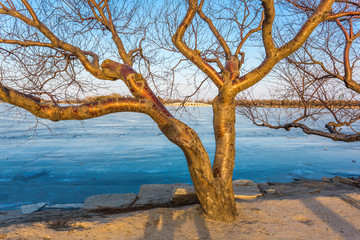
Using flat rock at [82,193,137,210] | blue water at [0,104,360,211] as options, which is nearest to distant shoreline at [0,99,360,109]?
blue water at [0,104,360,211]

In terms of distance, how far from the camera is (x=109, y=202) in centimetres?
592

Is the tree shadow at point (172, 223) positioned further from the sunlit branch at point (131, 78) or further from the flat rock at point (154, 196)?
the sunlit branch at point (131, 78)

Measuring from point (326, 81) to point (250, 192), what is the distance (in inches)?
121

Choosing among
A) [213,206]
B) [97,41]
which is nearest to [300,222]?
[213,206]

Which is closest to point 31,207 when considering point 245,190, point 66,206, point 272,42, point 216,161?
point 66,206

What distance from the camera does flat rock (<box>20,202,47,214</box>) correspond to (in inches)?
232

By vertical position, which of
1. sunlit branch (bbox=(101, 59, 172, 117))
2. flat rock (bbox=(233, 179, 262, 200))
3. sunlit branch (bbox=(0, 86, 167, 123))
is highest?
sunlit branch (bbox=(101, 59, 172, 117))

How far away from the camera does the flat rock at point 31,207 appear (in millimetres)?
5890

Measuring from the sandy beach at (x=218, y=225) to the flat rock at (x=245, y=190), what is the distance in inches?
44.5

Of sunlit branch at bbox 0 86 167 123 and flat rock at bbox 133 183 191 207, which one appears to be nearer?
sunlit branch at bbox 0 86 167 123

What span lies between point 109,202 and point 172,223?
8.47 ft

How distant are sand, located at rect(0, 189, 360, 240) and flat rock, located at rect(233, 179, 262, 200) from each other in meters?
1.18

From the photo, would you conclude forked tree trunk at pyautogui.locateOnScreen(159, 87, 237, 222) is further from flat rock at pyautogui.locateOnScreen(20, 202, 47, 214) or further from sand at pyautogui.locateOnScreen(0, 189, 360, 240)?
flat rock at pyautogui.locateOnScreen(20, 202, 47, 214)

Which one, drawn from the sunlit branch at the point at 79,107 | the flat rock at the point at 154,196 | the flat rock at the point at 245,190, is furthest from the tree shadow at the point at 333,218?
the sunlit branch at the point at 79,107
